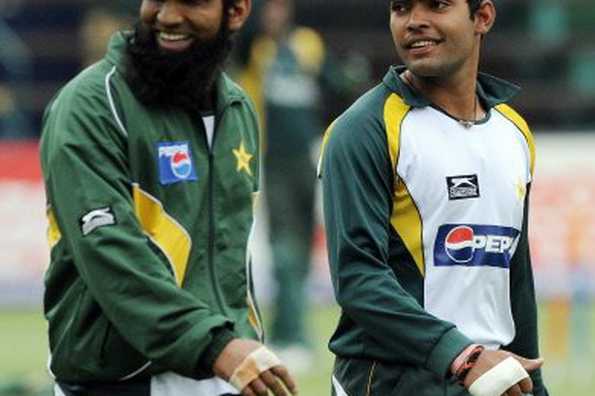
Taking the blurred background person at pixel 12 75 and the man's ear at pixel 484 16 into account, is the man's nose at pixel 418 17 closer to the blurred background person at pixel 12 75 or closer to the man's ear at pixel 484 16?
the man's ear at pixel 484 16

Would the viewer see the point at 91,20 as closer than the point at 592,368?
No

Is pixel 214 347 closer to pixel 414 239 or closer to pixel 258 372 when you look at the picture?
pixel 258 372

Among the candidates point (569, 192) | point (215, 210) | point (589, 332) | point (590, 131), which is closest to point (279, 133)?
point (589, 332)

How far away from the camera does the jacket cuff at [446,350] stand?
569 centimetres

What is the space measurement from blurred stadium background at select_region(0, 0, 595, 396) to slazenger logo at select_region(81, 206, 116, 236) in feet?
30.7

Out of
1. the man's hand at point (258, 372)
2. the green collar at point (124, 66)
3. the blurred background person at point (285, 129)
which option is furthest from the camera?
the blurred background person at point (285, 129)

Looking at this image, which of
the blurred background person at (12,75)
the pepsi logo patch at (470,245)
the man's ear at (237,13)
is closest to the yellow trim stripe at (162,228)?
the man's ear at (237,13)

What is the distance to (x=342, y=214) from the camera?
19.2ft

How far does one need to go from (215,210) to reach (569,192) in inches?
465

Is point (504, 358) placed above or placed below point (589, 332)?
above

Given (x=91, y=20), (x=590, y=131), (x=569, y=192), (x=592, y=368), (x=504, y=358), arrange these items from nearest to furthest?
(x=504, y=358), (x=592, y=368), (x=569, y=192), (x=590, y=131), (x=91, y=20)

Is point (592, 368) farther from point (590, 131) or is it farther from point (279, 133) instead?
point (590, 131)

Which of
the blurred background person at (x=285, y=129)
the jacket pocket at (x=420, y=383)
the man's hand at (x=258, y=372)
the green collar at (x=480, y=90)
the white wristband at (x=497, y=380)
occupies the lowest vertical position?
the blurred background person at (x=285, y=129)

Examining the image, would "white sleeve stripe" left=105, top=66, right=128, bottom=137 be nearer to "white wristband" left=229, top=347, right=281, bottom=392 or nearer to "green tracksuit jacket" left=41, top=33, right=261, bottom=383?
"green tracksuit jacket" left=41, top=33, right=261, bottom=383
